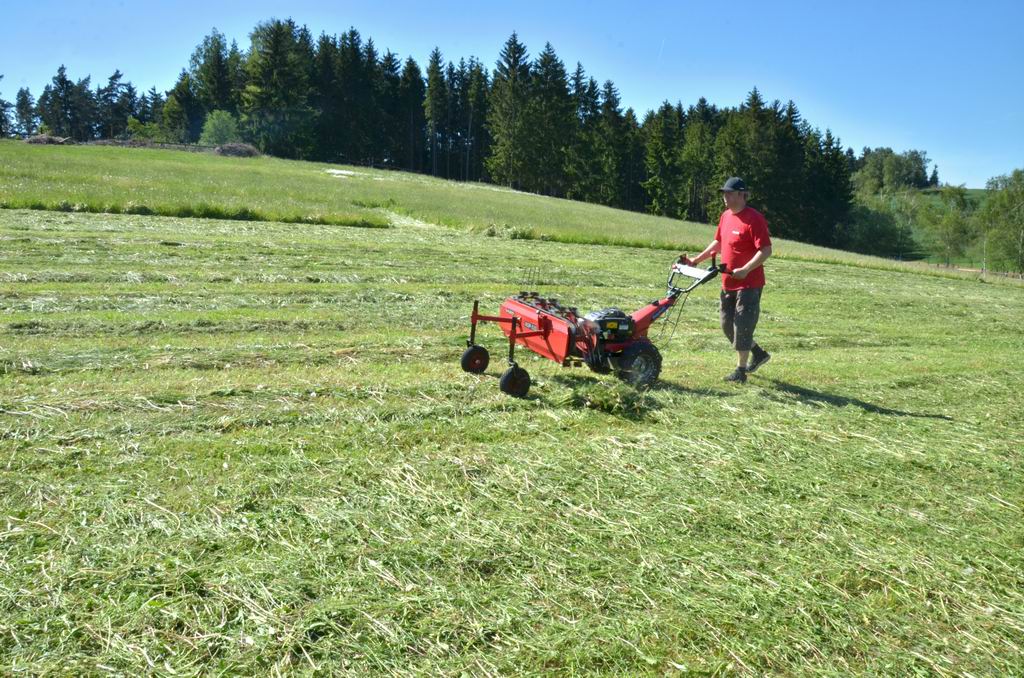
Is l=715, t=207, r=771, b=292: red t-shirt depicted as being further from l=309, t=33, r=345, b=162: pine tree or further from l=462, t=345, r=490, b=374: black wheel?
l=309, t=33, r=345, b=162: pine tree

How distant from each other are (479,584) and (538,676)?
650mm

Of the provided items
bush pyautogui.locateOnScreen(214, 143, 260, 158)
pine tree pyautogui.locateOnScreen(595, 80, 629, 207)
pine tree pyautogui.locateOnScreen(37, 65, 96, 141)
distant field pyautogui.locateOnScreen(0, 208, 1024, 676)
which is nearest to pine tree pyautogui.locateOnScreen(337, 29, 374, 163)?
bush pyautogui.locateOnScreen(214, 143, 260, 158)

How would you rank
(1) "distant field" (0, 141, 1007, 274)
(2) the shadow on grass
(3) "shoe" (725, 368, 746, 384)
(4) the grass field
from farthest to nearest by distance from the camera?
(1) "distant field" (0, 141, 1007, 274)
(3) "shoe" (725, 368, 746, 384)
(2) the shadow on grass
(4) the grass field

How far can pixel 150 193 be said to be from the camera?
2306 centimetres

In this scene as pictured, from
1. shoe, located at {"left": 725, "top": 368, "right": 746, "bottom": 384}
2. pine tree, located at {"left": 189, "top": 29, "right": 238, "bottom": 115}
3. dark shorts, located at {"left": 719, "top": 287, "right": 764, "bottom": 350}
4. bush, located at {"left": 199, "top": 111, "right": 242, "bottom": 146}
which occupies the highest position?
pine tree, located at {"left": 189, "top": 29, "right": 238, "bottom": 115}

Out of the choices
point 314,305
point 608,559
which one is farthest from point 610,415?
point 314,305

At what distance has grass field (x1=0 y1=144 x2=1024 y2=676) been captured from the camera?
3188 mm

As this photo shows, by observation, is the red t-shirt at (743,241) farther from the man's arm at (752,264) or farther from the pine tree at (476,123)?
the pine tree at (476,123)

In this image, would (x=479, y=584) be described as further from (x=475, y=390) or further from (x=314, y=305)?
(x=314, y=305)

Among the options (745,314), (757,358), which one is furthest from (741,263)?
(757,358)

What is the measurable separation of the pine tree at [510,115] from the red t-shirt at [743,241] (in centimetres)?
7043

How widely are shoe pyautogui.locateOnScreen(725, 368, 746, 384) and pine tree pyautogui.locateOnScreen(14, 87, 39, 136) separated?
13518 cm

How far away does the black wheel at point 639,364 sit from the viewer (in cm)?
739

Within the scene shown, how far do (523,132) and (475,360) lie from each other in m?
71.5
